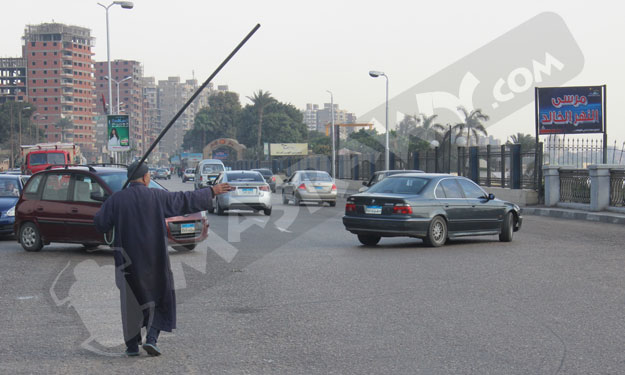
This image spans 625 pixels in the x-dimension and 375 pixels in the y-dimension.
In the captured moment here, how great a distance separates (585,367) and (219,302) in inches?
167

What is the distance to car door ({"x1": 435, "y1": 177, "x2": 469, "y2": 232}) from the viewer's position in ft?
48.3

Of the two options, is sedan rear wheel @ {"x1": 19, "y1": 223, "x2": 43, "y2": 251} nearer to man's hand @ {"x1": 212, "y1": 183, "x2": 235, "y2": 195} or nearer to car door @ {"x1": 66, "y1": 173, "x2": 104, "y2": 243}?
car door @ {"x1": 66, "y1": 173, "x2": 104, "y2": 243}

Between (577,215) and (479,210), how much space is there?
10283mm

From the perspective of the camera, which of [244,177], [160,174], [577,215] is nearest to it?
[577,215]

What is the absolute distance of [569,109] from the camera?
31797 millimetres

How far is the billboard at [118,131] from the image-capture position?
149ft

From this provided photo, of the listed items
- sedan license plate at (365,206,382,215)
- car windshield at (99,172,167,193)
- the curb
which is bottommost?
the curb

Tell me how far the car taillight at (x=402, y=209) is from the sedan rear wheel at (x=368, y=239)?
114 centimetres

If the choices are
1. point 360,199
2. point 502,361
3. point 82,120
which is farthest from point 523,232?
point 82,120

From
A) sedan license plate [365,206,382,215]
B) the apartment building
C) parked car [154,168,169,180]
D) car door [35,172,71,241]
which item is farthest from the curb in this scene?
the apartment building

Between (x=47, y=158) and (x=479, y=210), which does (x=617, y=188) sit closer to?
(x=479, y=210)

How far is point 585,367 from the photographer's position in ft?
18.3

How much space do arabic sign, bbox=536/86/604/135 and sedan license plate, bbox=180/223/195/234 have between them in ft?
72.3

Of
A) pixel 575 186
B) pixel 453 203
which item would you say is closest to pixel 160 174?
pixel 575 186
